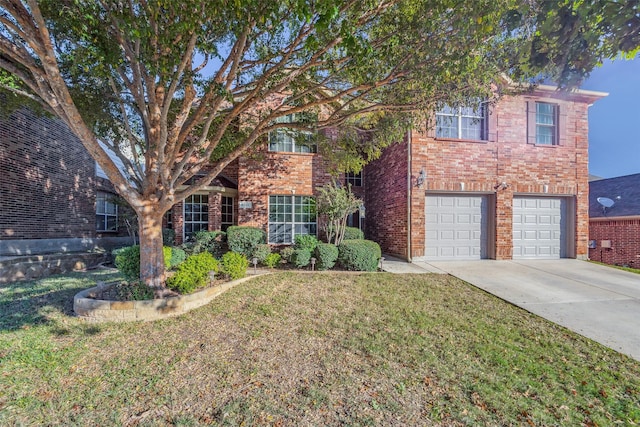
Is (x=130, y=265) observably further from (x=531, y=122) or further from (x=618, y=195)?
(x=618, y=195)

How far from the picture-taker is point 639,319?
5.13 meters

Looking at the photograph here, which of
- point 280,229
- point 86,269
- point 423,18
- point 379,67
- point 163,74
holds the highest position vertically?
point 423,18

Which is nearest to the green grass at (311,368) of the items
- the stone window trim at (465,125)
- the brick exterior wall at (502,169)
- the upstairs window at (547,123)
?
the brick exterior wall at (502,169)

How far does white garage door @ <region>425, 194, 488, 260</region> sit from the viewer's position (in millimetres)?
10094

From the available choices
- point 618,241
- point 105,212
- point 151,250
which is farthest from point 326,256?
point 618,241

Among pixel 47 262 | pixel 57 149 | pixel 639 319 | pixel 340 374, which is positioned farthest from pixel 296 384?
pixel 57 149

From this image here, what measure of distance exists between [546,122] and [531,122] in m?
0.84

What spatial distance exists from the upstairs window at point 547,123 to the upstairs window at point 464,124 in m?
2.22

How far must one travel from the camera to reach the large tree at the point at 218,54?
3.94m

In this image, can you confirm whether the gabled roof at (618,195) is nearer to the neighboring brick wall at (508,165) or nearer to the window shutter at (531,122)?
the neighboring brick wall at (508,165)

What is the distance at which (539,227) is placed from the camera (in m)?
10.6

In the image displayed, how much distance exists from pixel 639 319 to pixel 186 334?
7746 millimetres

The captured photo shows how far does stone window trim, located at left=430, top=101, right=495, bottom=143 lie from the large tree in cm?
386

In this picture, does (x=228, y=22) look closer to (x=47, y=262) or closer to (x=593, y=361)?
(x=593, y=361)
